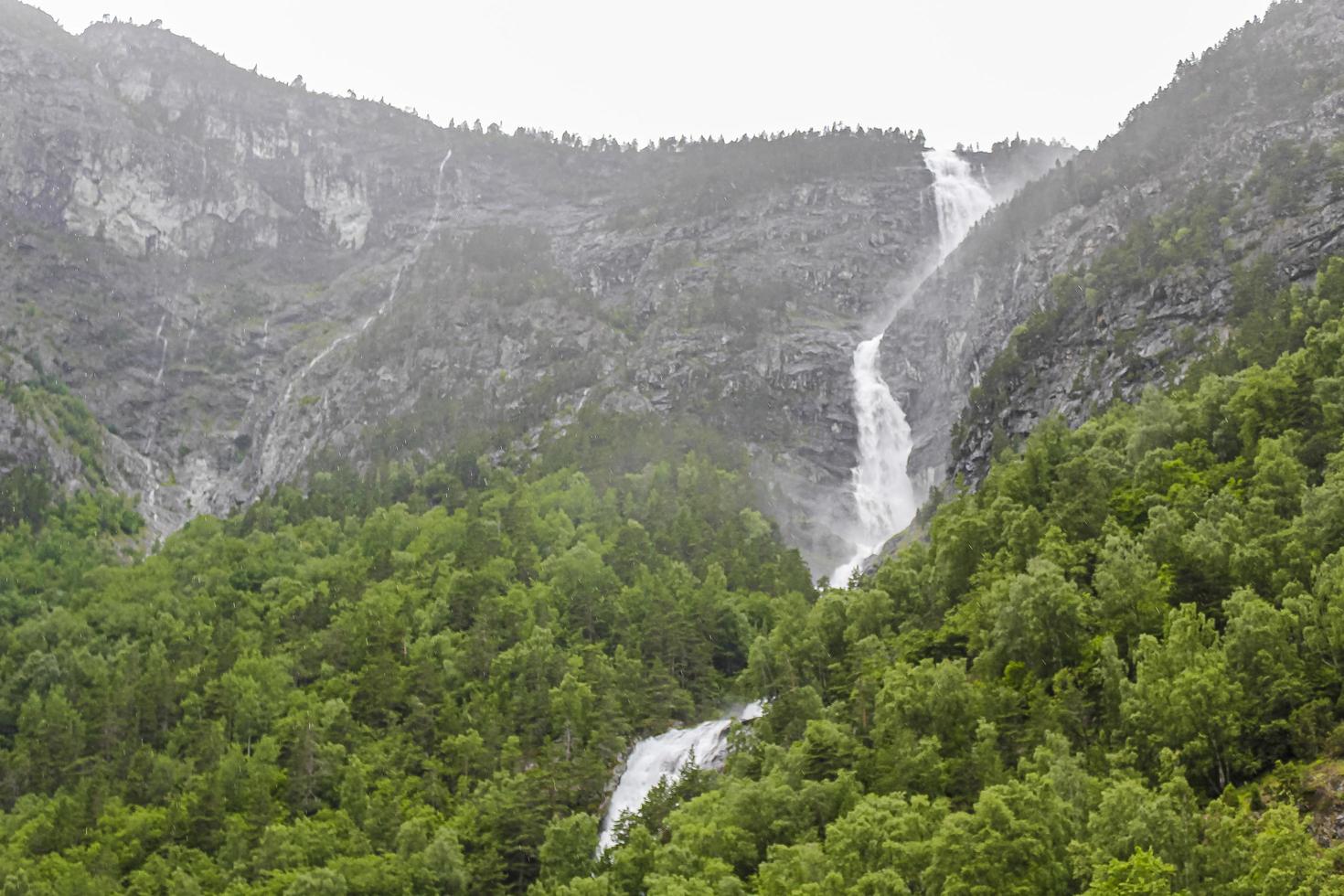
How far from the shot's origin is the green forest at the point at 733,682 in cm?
4553

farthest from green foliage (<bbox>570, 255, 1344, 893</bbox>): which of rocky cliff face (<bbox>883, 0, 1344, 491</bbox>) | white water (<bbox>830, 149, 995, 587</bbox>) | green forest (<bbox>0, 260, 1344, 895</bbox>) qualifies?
white water (<bbox>830, 149, 995, 587</bbox>)

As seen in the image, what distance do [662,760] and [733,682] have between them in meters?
14.7

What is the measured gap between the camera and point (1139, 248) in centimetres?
11619

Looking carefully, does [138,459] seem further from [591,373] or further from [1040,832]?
[1040,832]

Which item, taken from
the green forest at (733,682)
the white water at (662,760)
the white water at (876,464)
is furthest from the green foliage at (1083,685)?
the white water at (876,464)

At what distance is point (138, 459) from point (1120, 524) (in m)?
145

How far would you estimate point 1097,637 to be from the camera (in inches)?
2285

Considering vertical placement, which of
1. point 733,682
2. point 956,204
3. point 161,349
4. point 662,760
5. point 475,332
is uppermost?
point 161,349

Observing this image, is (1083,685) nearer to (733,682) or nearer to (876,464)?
(733,682)

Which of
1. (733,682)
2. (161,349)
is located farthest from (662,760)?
(161,349)

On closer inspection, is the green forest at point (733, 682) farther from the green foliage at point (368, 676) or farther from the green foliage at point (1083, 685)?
the green foliage at point (368, 676)

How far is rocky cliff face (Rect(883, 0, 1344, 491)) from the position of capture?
106 meters

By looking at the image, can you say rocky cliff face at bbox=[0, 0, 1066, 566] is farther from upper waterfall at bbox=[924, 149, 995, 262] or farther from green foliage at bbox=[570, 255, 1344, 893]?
green foliage at bbox=[570, 255, 1344, 893]

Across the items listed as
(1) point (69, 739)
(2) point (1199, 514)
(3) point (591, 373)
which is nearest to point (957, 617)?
(2) point (1199, 514)
